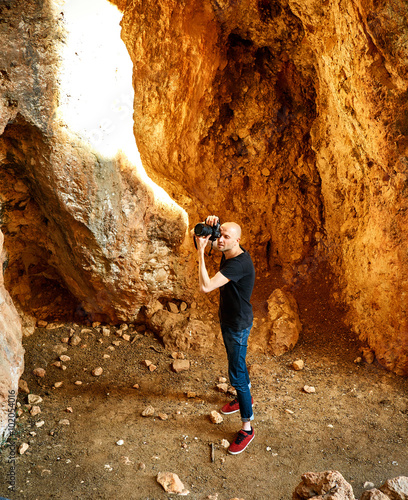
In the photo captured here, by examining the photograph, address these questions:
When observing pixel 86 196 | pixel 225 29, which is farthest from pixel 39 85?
pixel 225 29

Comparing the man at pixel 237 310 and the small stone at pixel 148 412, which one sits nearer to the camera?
the man at pixel 237 310

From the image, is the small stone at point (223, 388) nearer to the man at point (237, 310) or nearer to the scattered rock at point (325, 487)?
the man at point (237, 310)

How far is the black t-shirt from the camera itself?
3.49m

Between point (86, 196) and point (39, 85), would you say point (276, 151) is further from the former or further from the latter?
point (39, 85)

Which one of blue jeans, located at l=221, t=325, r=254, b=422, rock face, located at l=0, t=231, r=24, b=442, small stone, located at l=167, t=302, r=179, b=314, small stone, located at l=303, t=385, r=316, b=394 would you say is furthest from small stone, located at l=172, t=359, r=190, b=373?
rock face, located at l=0, t=231, r=24, b=442

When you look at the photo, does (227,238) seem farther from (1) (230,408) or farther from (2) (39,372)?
(2) (39,372)

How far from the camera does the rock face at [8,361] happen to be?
10.8 ft

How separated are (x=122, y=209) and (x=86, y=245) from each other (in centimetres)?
45

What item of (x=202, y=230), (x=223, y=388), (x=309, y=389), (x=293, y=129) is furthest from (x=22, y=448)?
(x=293, y=129)

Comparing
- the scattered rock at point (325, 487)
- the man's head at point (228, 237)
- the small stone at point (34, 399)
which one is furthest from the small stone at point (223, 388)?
the scattered rock at point (325, 487)

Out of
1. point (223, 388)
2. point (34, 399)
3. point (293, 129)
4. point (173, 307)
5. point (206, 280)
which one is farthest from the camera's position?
point (293, 129)

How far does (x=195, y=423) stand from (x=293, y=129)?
129 inches

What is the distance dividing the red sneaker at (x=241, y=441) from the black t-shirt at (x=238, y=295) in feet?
2.69

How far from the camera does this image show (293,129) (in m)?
5.23
